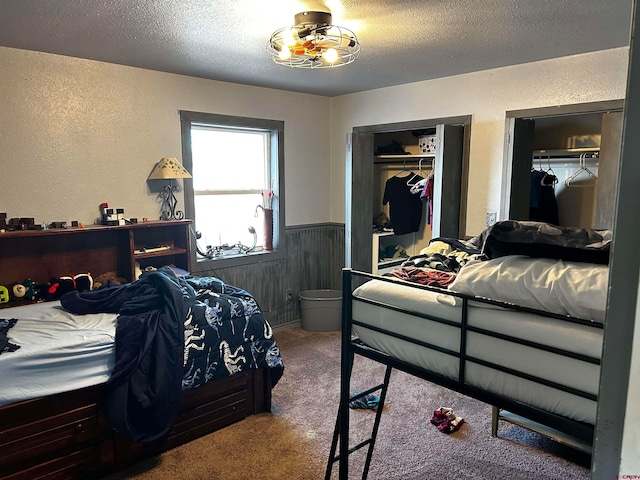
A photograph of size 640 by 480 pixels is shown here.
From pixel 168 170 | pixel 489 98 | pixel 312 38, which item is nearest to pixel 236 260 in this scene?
pixel 168 170

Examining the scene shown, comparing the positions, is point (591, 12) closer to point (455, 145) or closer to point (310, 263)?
point (455, 145)

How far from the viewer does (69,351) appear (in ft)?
7.25

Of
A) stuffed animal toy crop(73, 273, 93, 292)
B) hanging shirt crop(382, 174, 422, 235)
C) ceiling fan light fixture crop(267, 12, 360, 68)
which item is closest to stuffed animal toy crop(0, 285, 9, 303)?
stuffed animal toy crop(73, 273, 93, 292)

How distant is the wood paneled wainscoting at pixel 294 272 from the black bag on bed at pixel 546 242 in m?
2.97

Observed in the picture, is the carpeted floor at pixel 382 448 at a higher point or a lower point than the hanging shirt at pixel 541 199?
lower

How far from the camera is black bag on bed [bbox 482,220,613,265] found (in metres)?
1.35

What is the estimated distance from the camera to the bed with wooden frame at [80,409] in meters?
2.11

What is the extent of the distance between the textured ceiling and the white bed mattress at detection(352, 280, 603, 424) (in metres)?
1.44

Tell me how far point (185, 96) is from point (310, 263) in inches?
82.4

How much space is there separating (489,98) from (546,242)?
2.51 m

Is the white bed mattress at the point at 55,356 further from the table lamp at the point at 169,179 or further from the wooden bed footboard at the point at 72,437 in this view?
the table lamp at the point at 169,179

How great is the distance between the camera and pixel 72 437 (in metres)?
2.22

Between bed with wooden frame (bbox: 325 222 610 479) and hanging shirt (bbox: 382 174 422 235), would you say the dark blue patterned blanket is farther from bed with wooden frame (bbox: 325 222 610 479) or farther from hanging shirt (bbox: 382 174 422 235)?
hanging shirt (bbox: 382 174 422 235)

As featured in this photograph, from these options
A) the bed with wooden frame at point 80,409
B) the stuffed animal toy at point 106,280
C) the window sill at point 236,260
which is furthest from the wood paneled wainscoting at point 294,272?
the bed with wooden frame at point 80,409
